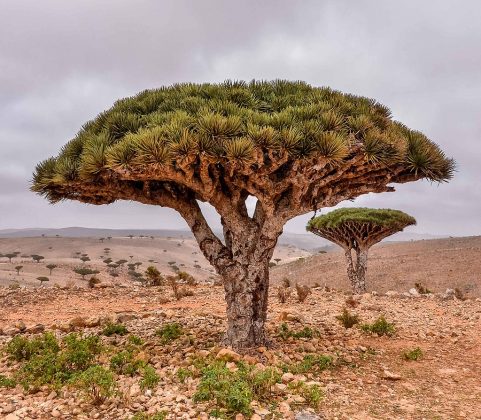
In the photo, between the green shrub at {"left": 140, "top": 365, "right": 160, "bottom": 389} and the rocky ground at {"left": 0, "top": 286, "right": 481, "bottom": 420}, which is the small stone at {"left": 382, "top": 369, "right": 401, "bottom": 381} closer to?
the rocky ground at {"left": 0, "top": 286, "right": 481, "bottom": 420}

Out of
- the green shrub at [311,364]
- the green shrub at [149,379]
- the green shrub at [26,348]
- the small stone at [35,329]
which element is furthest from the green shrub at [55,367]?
the green shrub at [311,364]

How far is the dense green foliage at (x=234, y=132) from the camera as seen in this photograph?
666 centimetres

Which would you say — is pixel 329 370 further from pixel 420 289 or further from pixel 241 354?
pixel 420 289

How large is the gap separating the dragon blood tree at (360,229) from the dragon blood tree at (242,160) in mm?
14461

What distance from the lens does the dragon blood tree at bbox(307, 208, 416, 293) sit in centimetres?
2244

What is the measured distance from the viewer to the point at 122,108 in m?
8.51

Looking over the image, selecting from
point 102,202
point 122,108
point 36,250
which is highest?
point 122,108

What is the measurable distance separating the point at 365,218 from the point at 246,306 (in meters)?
16.2

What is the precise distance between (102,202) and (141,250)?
93.6 m

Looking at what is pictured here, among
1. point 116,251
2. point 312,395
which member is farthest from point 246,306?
point 116,251

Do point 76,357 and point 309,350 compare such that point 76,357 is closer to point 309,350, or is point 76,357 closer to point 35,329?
point 35,329

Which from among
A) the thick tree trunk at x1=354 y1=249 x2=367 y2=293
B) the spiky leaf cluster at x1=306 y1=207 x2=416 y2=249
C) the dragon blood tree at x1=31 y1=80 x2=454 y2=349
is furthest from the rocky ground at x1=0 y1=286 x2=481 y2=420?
the spiky leaf cluster at x1=306 y1=207 x2=416 y2=249

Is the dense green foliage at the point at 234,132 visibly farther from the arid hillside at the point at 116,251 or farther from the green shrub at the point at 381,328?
the arid hillside at the point at 116,251

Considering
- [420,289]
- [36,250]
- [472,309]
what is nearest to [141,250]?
[36,250]
